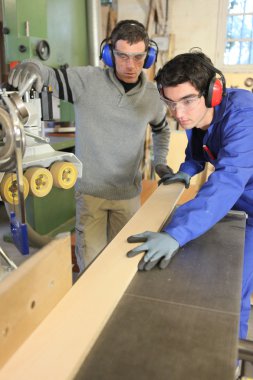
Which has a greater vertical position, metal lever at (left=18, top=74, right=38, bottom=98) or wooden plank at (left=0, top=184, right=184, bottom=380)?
metal lever at (left=18, top=74, right=38, bottom=98)

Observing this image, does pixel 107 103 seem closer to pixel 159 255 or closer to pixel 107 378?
pixel 159 255

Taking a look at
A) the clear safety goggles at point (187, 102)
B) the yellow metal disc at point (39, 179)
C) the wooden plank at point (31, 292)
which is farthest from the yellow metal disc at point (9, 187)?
the clear safety goggles at point (187, 102)

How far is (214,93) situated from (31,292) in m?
0.95

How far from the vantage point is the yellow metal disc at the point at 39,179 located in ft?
3.70

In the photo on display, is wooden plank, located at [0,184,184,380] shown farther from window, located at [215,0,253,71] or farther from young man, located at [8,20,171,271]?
window, located at [215,0,253,71]

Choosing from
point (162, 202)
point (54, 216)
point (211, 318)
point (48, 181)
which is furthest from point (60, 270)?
point (54, 216)

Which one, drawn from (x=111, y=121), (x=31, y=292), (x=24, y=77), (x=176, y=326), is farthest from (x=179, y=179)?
(x=31, y=292)

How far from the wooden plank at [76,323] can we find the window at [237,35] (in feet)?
13.8

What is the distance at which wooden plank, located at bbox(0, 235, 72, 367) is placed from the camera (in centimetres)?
62

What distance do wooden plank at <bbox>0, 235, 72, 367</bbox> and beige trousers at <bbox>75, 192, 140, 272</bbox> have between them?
1.12 meters

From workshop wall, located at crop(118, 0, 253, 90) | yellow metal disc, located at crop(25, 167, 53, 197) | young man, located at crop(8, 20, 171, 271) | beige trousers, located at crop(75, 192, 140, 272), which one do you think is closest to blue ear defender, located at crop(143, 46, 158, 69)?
young man, located at crop(8, 20, 171, 271)

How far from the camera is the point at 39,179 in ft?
3.84

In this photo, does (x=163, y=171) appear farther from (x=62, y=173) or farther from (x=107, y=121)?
(x=62, y=173)

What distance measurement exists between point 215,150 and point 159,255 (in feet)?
2.18
